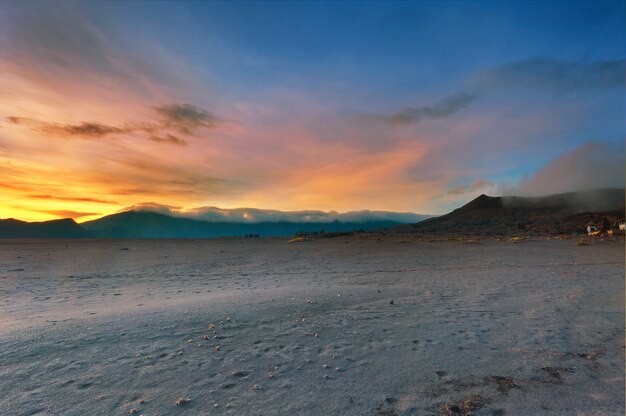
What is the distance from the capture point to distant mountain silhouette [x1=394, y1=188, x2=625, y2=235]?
78.6m

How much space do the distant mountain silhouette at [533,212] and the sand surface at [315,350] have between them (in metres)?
66.6

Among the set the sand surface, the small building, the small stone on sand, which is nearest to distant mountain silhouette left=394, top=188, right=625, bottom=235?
the small building

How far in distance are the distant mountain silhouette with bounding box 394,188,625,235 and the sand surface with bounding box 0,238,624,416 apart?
66.6 meters

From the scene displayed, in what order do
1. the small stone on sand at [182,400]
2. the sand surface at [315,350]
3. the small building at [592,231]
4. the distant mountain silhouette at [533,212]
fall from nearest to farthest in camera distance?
the small stone on sand at [182,400], the sand surface at [315,350], the small building at [592,231], the distant mountain silhouette at [533,212]

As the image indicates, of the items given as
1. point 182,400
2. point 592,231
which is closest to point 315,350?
point 182,400

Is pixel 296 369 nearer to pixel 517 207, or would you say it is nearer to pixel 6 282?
pixel 6 282

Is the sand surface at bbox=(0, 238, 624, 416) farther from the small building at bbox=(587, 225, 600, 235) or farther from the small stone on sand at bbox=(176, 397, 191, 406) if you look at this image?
the small building at bbox=(587, 225, 600, 235)

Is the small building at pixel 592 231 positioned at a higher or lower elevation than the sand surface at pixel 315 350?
higher

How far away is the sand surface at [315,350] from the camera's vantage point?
4891 millimetres

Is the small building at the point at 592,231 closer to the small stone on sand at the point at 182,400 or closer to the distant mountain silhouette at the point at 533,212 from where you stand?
the distant mountain silhouette at the point at 533,212

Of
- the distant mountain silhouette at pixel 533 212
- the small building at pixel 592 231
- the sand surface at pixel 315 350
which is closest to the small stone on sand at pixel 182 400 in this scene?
the sand surface at pixel 315 350

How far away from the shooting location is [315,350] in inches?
268

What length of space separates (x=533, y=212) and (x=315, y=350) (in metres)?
107

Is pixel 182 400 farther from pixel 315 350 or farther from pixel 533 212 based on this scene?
pixel 533 212
